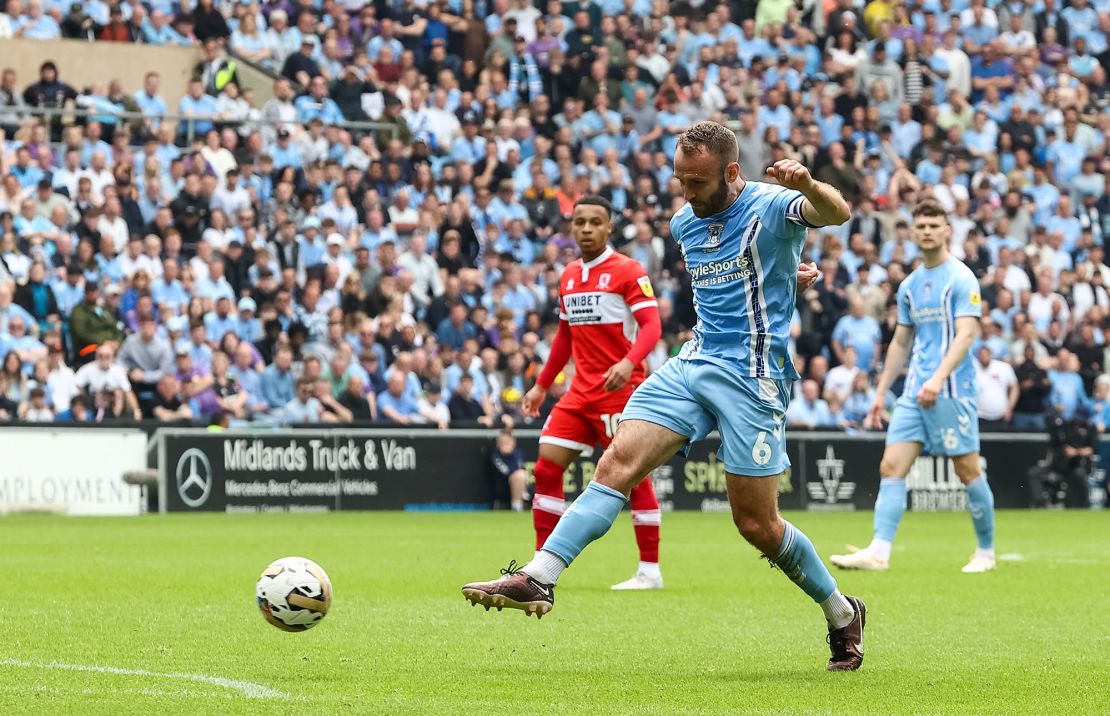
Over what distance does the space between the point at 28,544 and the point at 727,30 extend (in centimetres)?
1979

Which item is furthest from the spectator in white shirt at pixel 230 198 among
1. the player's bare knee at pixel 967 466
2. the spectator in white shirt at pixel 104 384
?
the player's bare knee at pixel 967 466

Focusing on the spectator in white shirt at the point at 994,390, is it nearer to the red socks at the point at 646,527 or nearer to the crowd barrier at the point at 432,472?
the crowd barrier at the point at 432,472

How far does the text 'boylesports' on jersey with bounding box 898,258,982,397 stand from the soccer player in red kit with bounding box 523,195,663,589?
2431 mm

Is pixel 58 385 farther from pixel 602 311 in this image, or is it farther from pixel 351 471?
pixel 602 311

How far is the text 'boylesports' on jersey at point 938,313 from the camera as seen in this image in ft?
44.2

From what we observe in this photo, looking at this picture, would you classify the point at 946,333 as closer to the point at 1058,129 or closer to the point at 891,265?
the point at 891,265

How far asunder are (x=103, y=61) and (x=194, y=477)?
24.9 feet

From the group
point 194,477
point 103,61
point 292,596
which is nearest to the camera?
point 292,596

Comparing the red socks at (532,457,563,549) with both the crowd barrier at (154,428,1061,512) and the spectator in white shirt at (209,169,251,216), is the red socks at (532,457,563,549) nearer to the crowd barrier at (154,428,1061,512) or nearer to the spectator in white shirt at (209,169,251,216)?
the crowd barrier at (154,428,1061,512)

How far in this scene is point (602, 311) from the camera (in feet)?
40.7

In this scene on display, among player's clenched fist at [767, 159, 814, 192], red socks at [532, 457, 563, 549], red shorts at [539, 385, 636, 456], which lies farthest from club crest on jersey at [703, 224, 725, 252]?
red socks at [532, 457, 563, 549]

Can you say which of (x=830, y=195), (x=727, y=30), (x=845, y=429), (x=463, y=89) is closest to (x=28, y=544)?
(x=830, y=195)

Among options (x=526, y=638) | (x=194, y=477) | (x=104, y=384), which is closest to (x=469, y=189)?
(x=194, y=477)

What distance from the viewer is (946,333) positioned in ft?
44.5
